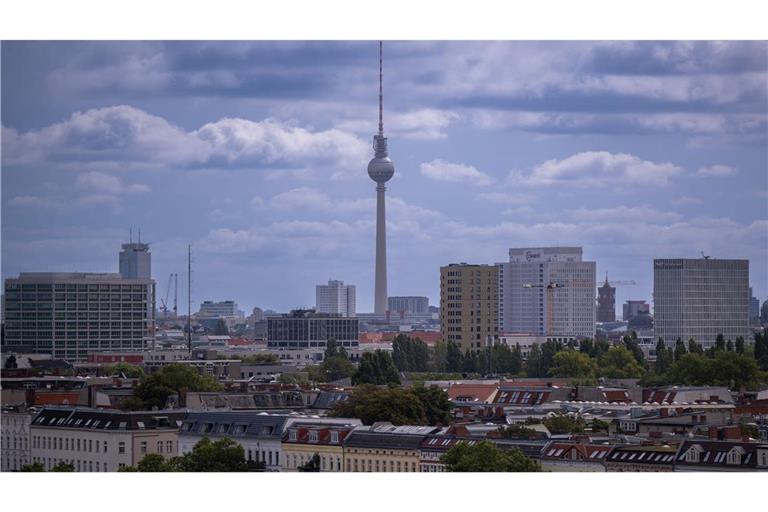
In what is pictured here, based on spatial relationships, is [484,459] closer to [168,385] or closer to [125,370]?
[168,385]

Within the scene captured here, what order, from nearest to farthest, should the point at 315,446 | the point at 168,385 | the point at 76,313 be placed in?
1. the point at 315,446
2. the point at 168,385
3. the point at 76,313

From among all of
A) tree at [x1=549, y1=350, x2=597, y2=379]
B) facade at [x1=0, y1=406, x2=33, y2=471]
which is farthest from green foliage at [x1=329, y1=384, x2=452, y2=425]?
tree at [x1=549, y1=350, x2=597, y2=379]

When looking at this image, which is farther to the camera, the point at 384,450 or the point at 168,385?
the point at 168,385

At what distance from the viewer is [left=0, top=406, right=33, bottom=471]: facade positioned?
70.3 metres

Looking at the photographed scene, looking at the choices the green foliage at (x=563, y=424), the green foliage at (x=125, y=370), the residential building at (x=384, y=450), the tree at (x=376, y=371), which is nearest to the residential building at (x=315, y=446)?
the residential building at (x=384, y=450)

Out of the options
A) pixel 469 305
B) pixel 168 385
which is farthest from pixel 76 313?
pixel 168 385

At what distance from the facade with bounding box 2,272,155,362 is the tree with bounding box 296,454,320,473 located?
103693 mm

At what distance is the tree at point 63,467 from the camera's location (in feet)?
202

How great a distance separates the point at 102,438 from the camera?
6725cm

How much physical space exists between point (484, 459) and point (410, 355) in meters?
87.5

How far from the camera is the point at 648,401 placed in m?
90.5

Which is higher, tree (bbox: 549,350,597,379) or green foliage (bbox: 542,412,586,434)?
tree (bbox: 549,350,597,379)

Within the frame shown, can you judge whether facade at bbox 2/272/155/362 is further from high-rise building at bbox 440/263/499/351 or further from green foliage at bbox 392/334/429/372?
green foliage at bbox 392/334/429/372

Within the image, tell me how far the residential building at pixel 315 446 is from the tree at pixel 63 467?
17.3 feet
